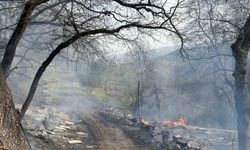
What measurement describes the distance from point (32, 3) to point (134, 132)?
49.8 ft

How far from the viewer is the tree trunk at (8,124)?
445 centimetres

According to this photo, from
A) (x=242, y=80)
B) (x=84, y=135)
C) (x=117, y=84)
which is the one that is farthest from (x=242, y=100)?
(x=117, y=84)

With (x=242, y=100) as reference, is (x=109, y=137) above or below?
below

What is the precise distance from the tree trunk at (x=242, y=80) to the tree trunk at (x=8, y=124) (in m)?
8.01

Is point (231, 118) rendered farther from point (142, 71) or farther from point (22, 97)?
point (22, 97)

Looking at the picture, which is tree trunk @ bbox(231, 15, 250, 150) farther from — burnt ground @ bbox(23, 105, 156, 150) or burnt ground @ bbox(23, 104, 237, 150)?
burnt ground @ bbox(23, 105, 156, 150)

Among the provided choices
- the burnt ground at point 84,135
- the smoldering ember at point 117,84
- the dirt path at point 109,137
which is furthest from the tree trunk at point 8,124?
the dirt path at point 109,137

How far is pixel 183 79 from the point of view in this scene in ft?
123

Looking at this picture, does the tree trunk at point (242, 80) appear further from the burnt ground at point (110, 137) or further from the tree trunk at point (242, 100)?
the burnt ground at point (110, 137)

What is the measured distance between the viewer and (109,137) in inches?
730

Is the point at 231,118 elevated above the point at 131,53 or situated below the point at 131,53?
below

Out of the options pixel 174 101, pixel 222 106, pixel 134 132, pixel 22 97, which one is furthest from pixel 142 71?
pixel 134 132

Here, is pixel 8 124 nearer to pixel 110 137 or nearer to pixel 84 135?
pixel 110 137

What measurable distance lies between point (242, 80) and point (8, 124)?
8407mm
